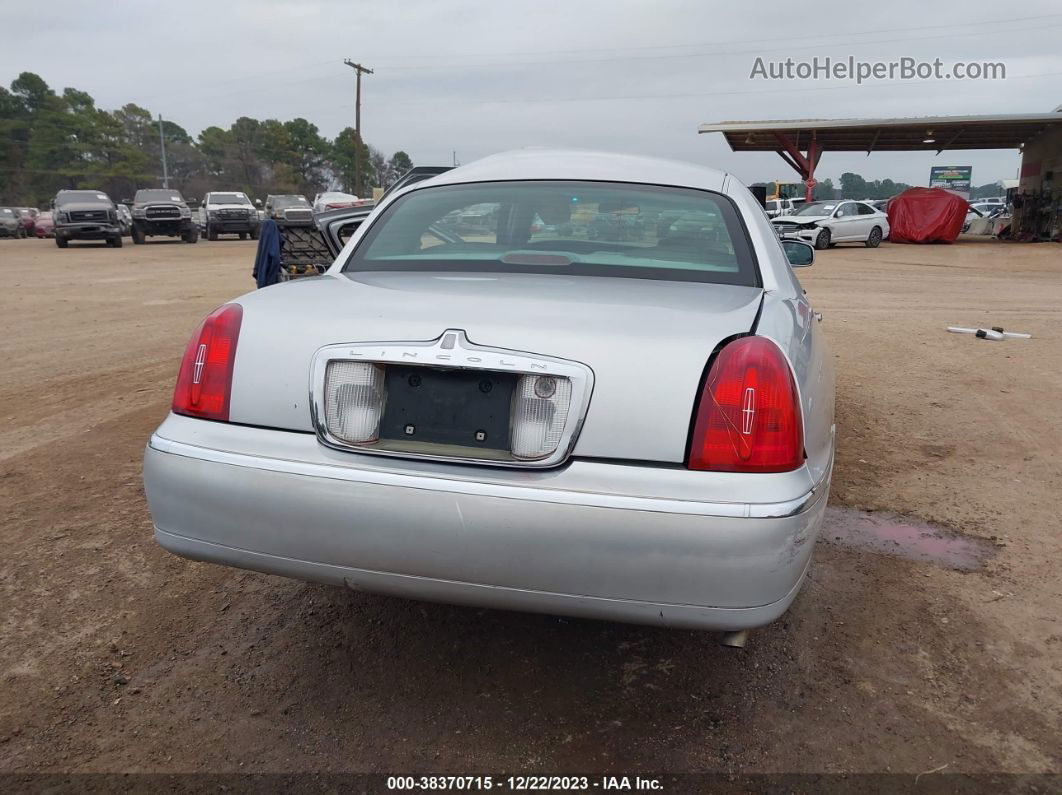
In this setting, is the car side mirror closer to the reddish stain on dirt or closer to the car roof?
the car roof

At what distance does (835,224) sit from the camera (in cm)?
2633

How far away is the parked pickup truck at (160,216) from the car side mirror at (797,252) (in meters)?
29.1

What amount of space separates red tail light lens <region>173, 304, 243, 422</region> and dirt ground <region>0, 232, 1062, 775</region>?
85 centimetres

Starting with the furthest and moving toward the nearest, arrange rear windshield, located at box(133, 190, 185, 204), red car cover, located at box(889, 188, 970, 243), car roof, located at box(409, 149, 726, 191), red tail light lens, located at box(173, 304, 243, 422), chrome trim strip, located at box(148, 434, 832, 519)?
rear windshield, located at box(133, 190, 185, 204) → red car cover, located at box(889, 188, 970, 243) → car roof, located at box(409, 149, 726, 191) → red tail light lens, located at box(173, 304, 243, 422) → chrome trim strip, located at box(148, 434, 832, 519)

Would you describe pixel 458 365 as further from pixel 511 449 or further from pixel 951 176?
pixel 951 176

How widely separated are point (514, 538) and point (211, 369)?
3.28ft

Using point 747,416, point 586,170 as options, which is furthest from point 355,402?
point 586,170

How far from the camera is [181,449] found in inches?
88.0

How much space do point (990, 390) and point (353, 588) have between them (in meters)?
5.73

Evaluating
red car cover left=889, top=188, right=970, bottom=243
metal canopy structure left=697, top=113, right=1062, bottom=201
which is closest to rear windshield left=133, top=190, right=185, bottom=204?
metal canopy structure left=697, top=113, right=1062, bottom=201

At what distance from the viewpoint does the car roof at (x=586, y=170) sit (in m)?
3.20

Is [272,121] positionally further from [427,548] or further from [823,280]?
[427,548]

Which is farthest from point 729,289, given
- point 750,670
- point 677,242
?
point 750,670

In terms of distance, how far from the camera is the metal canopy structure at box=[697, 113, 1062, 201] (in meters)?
29.1
